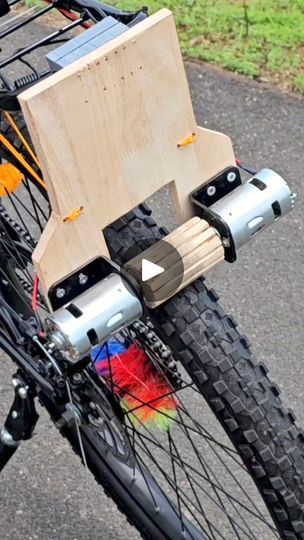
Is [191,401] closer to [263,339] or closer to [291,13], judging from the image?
[263,339]

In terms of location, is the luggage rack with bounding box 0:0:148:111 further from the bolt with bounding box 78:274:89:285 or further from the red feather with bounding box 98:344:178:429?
the red feather with bounding box 98:344:178:429

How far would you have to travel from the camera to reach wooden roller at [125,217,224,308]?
139 centimetres

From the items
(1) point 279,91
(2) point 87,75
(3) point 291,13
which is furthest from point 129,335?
(3) point 291,13

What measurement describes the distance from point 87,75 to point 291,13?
2.48 metres

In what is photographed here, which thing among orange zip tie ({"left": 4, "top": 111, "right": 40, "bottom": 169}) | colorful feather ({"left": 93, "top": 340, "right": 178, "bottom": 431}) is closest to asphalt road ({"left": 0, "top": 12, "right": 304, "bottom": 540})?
colorful feather ({"left": 93, "top": 340, "right": 178, "bottom": 431})

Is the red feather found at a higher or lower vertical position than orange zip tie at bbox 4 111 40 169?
lower

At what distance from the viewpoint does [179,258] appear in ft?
4.57

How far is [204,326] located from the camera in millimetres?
1480

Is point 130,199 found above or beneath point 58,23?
above

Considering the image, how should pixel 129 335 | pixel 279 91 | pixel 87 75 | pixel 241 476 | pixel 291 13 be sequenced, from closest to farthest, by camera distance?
pixel 87 75
pixel 129 335
pixel 241 476
pixel 279 91
pixel 291 13

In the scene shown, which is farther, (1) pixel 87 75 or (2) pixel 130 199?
(2) pixel 130 199

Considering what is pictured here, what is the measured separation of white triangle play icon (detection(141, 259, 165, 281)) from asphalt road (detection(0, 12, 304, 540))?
99 cm

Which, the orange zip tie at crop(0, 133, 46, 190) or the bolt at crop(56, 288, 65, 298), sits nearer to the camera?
the bolt at crop(56, 288, 65, 298)

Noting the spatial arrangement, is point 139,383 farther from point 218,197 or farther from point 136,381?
point 218,197
